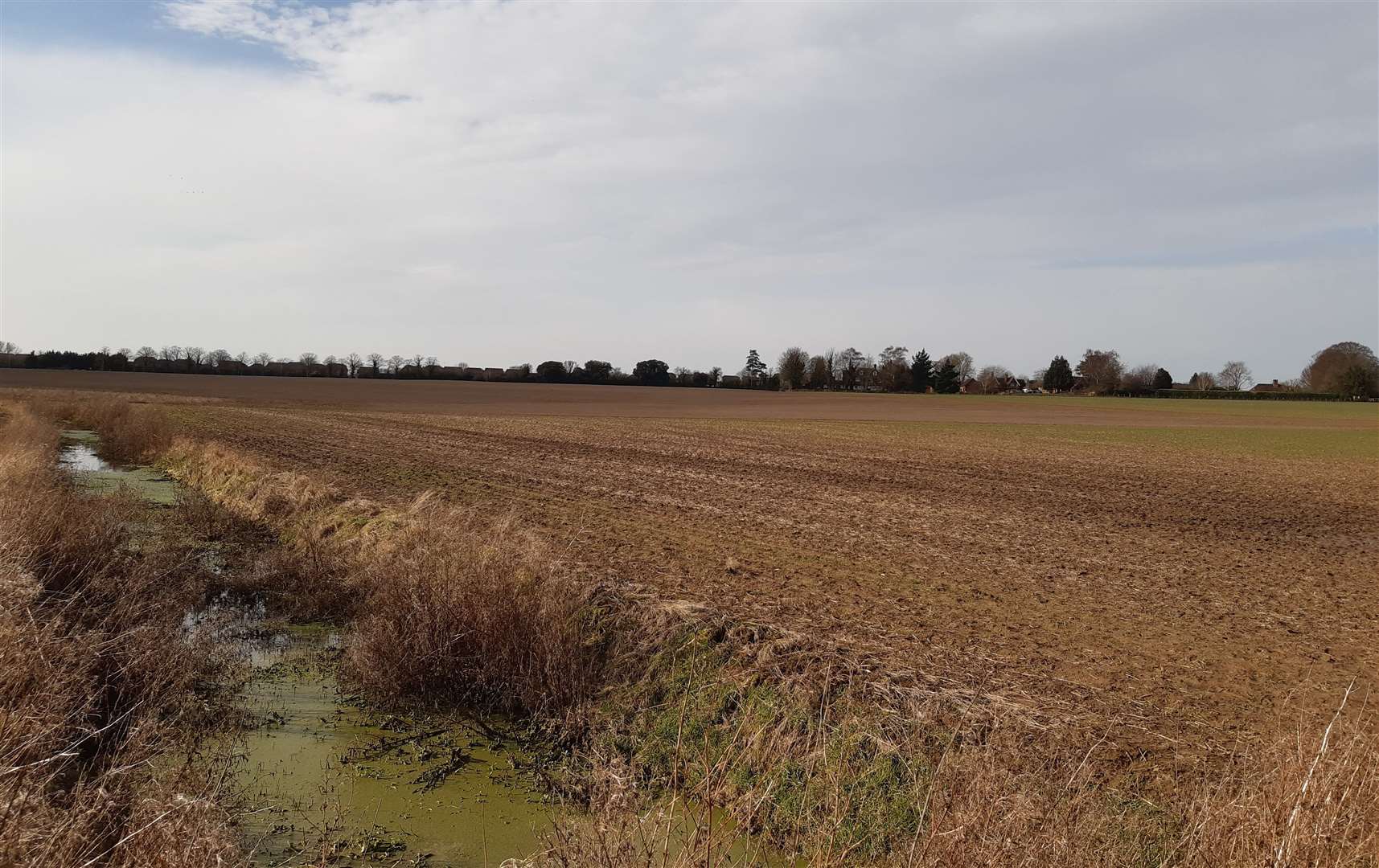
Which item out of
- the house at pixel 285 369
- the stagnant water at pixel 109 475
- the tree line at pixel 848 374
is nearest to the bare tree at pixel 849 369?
the tree line at pixel 848 374

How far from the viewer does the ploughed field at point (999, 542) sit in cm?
885

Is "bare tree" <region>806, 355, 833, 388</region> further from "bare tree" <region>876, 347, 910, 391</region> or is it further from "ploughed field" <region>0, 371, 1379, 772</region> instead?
"ploughed field" <region>0, 371, 1379, 772</region>

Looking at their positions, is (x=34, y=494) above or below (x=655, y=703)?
above

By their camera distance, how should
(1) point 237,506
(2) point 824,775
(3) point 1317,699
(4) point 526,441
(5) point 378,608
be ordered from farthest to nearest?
1. (4) point 526,441
2. (1) point 237,506
3. (5) point 378,608
4. (3) point 1317,699
5. (2) point 824,775

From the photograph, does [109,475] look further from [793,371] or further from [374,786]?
[793,371]

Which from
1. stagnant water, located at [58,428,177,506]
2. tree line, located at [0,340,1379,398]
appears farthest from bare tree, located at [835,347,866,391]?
stagnant water, located at [58,428,177,506]

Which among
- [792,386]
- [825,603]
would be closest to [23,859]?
[825,603]

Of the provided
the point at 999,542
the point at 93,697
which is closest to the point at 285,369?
the point at 999,542

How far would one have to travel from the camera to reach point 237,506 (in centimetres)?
1906

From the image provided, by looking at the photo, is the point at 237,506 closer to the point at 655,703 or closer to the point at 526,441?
the point at 655,703

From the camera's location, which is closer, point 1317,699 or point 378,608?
point 1317,699

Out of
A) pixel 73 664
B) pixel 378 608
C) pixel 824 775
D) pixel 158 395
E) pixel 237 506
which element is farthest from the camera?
pixel 158 395

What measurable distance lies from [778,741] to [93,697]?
225 inches

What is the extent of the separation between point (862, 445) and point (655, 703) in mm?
30705
